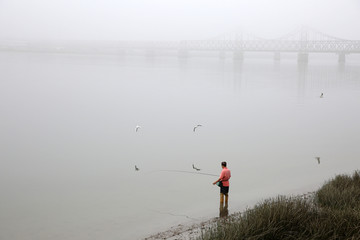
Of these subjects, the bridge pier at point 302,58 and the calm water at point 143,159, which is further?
the bridge pier at point 302,58

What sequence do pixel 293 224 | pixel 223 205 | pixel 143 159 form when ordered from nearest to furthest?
pixel 293 224 → pixel 223 205 → pixel 143 159

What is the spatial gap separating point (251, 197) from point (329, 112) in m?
18.4

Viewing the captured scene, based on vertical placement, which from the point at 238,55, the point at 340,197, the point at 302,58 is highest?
the point at 238,55

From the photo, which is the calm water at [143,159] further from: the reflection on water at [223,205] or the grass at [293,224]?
the grass at [293,224]

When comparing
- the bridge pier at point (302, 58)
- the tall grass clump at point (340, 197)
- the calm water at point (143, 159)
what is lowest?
the calm water at point (143, 159)

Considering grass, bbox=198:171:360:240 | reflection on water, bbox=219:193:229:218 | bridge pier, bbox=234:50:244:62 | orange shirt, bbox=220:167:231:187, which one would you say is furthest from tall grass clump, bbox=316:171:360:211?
bridge pier, bbox=234:50:244:62

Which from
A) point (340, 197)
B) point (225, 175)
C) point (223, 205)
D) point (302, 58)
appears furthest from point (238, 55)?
point (340, 197)

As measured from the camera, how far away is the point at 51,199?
9.50 meters

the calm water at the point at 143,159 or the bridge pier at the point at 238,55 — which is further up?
the bridge pier at the point at 238,55

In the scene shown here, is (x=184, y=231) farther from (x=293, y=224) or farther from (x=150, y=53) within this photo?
(x=150, y=53)

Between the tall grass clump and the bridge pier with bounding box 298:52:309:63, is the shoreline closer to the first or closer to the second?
the tall grass clump

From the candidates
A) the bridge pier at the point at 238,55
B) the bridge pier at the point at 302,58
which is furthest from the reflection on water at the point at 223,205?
the bridge pier at the point at 238,55

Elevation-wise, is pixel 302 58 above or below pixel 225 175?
above

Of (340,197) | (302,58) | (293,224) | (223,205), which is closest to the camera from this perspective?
(293,224)
